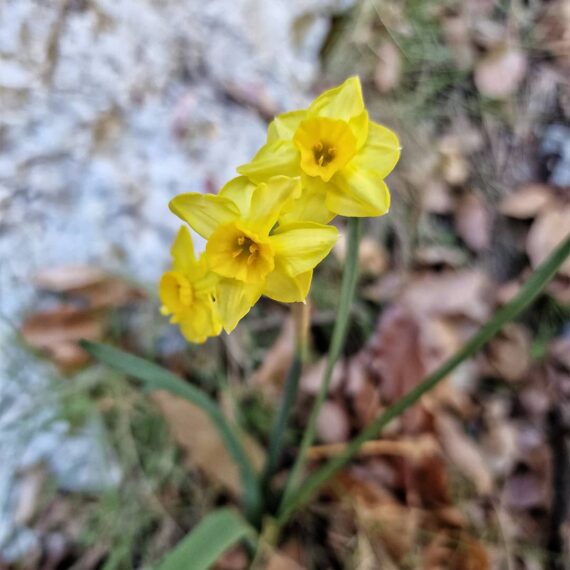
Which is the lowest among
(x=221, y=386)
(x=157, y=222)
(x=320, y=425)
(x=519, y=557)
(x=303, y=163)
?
(x=519, y=557)

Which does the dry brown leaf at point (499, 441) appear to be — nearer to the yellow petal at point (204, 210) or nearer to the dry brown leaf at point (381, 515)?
the dry brown leaf at point (381, 515)

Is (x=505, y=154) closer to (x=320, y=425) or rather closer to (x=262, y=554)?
(x=320, y=425)

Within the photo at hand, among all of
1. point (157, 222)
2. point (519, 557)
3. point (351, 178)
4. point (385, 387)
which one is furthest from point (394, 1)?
point (519, 557)

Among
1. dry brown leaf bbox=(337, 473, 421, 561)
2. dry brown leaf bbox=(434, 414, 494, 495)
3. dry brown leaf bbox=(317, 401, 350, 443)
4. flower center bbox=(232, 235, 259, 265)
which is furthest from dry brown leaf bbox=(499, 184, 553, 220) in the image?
flower center bbox=(232, 235, 259, 265)

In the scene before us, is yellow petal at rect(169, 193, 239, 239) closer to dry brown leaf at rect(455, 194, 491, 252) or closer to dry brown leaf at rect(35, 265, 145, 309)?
dry brown leaf at rect(35, 265, 145, 309)

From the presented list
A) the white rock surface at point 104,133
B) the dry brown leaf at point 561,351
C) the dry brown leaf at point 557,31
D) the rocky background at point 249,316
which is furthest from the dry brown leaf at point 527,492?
the dry brown leaf at point 557,31

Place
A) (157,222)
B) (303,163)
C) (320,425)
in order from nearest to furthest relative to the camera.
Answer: (303,163) < (320,425) < (157,222)

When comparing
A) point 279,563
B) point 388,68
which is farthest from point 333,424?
point 388,68
